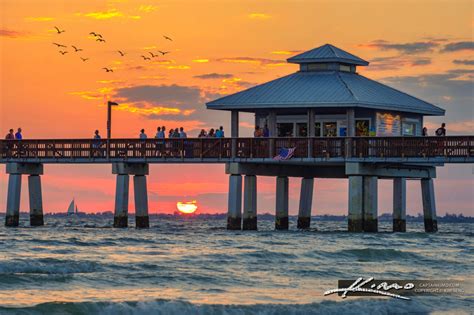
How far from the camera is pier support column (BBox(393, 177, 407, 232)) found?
76.2 metres

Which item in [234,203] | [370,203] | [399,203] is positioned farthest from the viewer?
[399,203]

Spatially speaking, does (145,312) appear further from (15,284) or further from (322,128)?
(322,128)

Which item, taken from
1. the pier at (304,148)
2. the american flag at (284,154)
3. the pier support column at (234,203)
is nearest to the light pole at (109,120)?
→ the pier at (304,148)

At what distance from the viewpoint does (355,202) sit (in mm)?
66312

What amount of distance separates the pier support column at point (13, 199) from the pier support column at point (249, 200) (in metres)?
14.3

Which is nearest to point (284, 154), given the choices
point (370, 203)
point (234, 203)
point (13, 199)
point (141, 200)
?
point (234, 203)

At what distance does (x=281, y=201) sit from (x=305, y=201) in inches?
106

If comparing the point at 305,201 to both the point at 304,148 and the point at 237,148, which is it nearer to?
the point at 237,148

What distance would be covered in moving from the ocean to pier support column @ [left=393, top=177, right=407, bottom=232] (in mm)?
11610

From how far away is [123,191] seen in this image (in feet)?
241

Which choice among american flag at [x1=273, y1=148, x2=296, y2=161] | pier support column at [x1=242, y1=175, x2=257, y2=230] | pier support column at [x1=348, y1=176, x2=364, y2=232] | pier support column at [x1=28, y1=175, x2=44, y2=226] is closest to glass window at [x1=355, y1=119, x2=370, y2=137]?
pier support column at [x1=348, y1=176, x2=364, y2=232]

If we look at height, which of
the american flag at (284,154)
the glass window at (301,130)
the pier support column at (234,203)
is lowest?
the pier support column at (234,203)

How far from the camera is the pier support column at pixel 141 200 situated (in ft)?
244

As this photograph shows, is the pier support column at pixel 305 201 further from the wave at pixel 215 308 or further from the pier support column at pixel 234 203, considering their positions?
the wave at pixel 215 308
